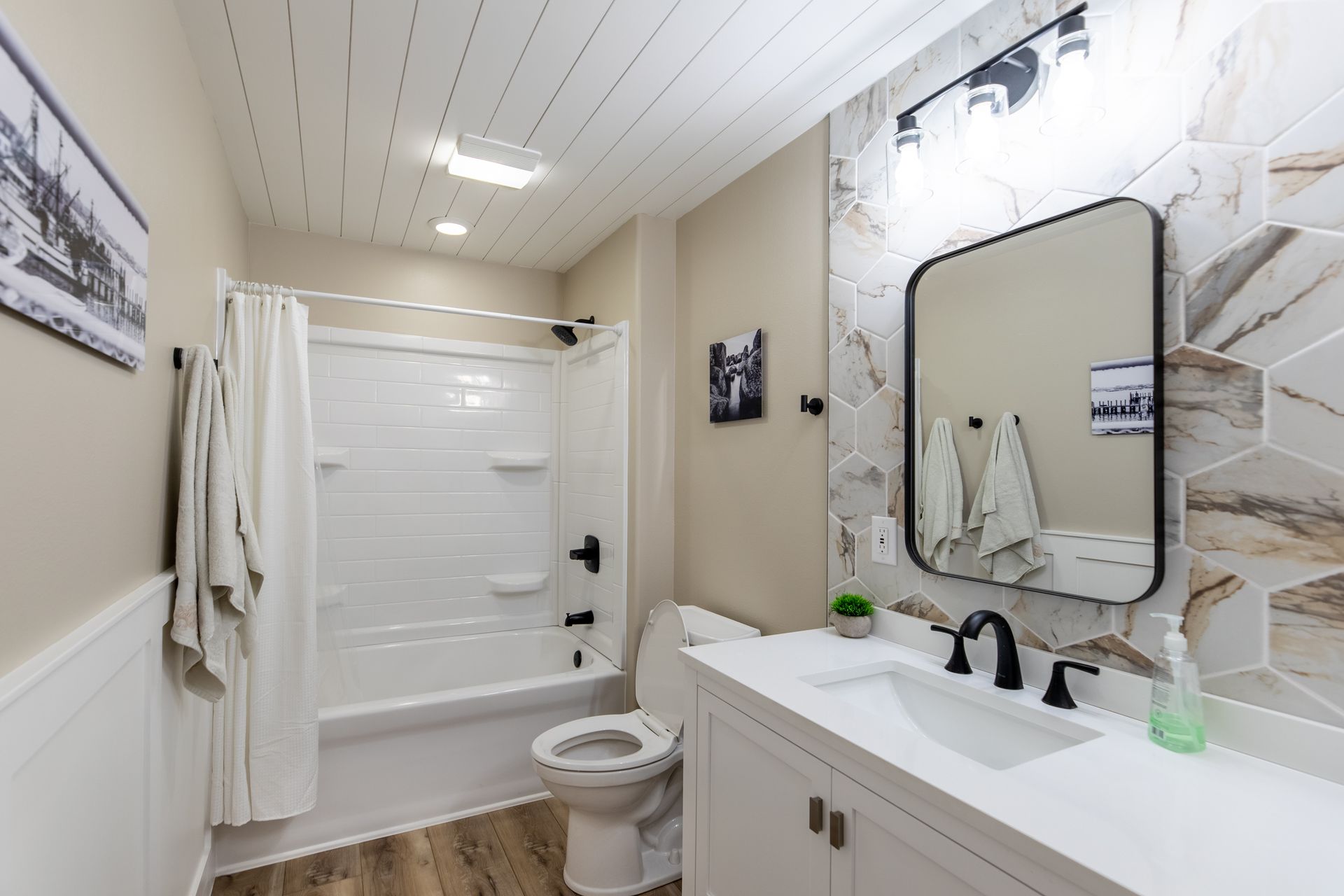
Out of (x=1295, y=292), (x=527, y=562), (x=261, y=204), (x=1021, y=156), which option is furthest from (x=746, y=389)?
(x=261, y=204)

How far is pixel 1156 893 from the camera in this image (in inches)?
27.6

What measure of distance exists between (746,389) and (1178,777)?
159cm

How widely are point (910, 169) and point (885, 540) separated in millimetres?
932

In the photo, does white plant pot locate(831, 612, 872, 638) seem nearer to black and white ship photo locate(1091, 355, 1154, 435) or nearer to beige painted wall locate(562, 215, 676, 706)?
black and white ship photo locate(1091, 355, 1154, 435)

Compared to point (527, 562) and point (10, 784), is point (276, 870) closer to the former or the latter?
point (527, 562)

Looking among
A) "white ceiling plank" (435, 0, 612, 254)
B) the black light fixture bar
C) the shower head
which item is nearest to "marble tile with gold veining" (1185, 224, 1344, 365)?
the black light fixture bar

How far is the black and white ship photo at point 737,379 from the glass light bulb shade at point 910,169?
2.35 ft

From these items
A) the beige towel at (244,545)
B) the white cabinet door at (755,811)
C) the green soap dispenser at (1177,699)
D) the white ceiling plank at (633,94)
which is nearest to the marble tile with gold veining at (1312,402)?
the green soap dispenser at (1177,699)

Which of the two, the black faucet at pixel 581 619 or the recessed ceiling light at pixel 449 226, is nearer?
the recessed ceiling light at pixel 449 226

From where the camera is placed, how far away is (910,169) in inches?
63.7

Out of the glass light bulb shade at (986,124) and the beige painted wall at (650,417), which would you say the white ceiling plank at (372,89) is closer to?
the beige painted wall at (650,417)

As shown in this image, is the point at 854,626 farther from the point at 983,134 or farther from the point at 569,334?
the point at 569,334

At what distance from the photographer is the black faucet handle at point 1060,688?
1.26 meters

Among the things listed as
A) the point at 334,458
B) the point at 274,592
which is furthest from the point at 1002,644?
the point at 334,458
